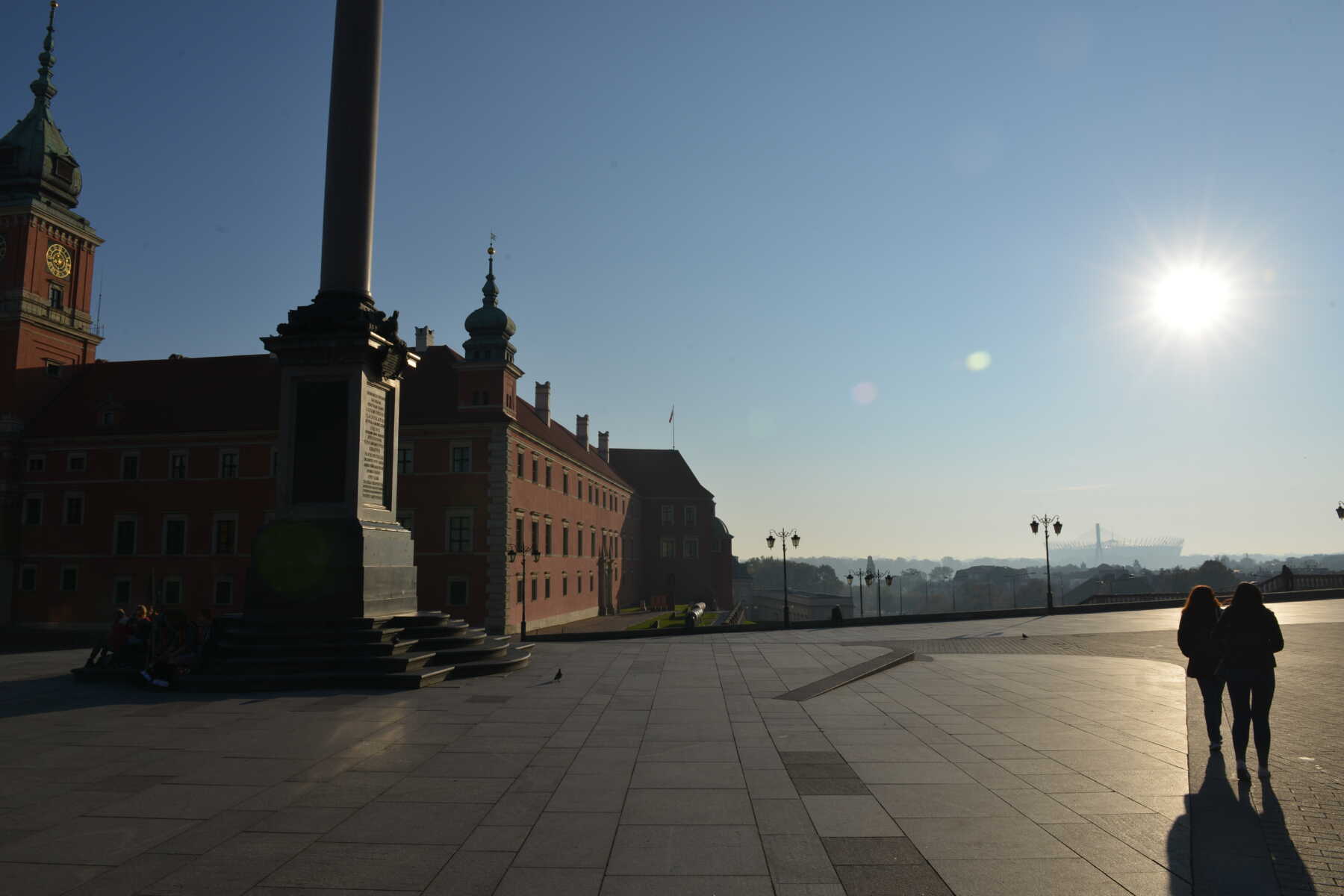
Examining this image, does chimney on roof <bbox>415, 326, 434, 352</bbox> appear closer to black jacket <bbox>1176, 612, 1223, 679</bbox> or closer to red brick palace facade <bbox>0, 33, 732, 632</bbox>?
red brick palace facade <bbox>0, 33, 732, 632</bbox>

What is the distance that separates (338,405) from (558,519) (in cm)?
3553

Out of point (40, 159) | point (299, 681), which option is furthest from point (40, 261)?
point (299, 681)

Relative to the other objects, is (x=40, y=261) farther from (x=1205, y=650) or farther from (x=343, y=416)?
(x=1205, y=650)

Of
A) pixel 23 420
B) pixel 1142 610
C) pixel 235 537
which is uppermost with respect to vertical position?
pixel 23 420

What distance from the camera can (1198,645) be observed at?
8.41m

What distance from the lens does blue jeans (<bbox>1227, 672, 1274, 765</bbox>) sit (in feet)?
25.2

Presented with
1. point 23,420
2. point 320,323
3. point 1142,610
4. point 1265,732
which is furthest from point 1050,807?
point 23,420

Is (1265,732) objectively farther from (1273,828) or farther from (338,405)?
(338,405)

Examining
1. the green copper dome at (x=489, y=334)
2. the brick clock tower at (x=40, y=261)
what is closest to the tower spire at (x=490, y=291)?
the green copper dome at (x=489, y=334)

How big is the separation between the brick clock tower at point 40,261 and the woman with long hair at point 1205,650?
5747 cm

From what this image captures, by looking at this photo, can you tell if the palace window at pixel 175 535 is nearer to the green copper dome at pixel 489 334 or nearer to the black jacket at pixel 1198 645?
the green copper dome at pixel 489 334

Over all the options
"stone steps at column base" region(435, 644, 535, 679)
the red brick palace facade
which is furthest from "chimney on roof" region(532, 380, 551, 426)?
"stone steps at column base" region(435, 644, 535, 679)

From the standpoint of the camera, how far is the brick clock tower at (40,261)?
47.0m

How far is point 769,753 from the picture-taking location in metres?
8.88
